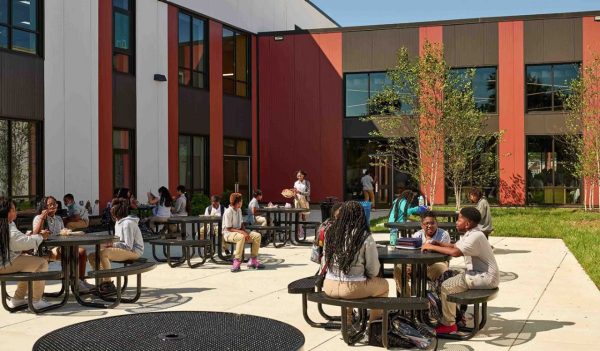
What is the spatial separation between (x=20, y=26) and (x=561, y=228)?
14.7m

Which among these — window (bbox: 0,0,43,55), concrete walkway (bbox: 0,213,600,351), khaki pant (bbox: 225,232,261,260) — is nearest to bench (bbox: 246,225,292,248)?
concrete walkway (bbox: 0,213,600,351)

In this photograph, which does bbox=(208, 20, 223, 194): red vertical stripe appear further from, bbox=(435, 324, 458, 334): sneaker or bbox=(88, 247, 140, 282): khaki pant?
bbox=(435, 324, 458, 334): sneaker

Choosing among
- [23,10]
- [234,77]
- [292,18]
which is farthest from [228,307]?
[292,18]

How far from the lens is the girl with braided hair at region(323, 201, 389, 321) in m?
6.50

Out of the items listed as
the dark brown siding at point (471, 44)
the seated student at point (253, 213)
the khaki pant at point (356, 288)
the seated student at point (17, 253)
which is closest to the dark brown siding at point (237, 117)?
the dark brown siding at point (471, 44)

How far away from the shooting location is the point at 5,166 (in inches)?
695

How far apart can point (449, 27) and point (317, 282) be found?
2266cm

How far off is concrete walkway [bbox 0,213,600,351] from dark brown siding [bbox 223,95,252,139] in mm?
14201

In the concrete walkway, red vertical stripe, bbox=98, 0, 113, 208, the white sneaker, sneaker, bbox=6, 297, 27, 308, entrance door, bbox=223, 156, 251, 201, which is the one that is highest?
red vertical stripe, bbox=98, 0, 113, 208

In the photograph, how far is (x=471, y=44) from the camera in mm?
28016

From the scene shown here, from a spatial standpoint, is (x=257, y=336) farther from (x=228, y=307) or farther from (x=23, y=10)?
(x=23, y=10)

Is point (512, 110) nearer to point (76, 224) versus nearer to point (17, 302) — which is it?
point (76, 224)

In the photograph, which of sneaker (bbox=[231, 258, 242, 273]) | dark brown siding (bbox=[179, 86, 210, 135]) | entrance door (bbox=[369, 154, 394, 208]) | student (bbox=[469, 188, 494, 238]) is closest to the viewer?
sneaker (bbox=[231, 258, 242, 273])

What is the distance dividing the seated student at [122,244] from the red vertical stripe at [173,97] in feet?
45.5
